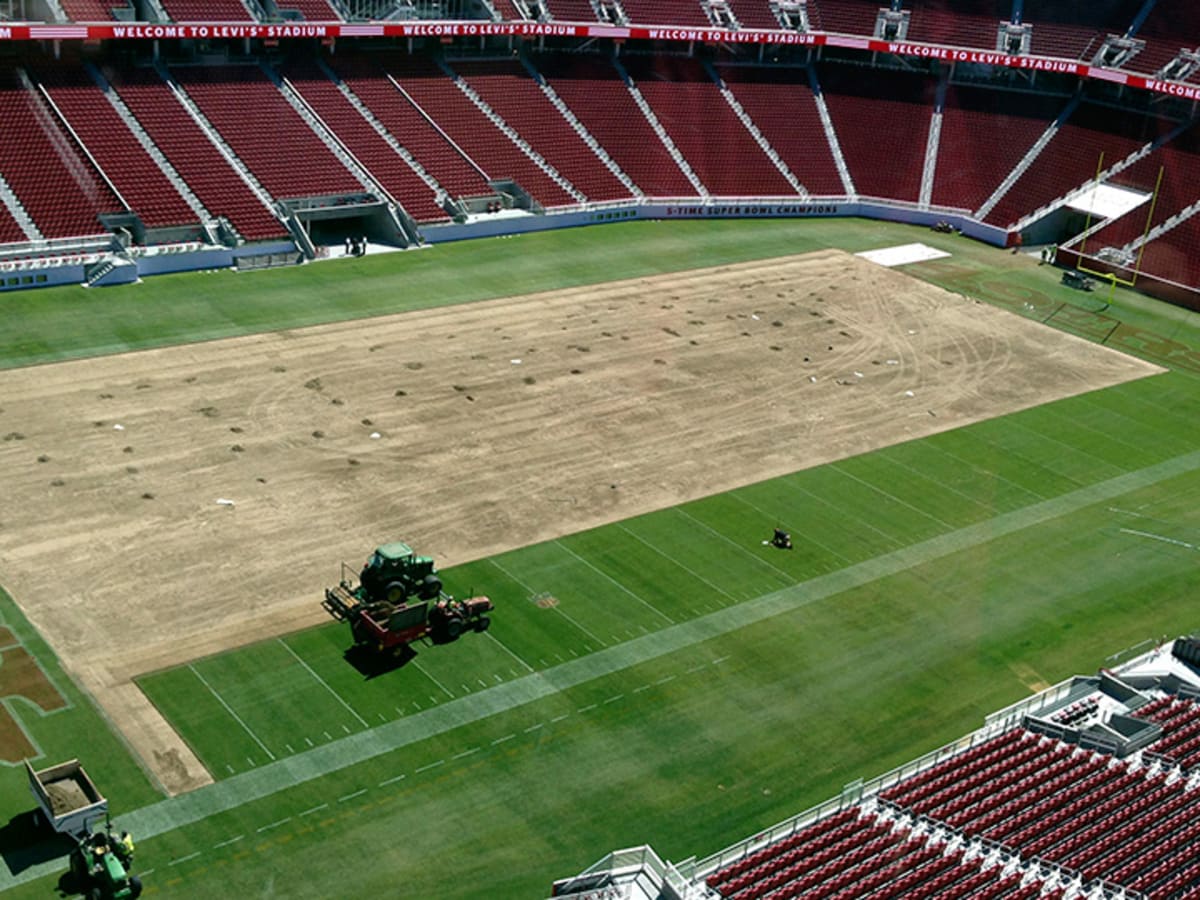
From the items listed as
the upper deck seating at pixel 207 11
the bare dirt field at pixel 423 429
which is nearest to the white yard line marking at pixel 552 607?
the bare dirt field at pixel 423 429

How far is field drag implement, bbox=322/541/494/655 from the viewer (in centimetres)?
3662

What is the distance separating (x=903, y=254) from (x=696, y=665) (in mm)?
45971

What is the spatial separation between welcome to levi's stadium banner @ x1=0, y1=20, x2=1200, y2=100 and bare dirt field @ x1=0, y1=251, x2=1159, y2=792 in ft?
78.2

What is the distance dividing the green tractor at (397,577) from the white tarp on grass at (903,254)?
45.3m

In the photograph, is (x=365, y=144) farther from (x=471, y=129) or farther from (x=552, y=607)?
(x=552, y=607)

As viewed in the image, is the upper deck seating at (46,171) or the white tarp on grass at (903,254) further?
the white tarp on grass at (903,254)

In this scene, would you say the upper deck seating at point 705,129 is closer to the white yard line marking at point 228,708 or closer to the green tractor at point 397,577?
the green tractor at point 397,577

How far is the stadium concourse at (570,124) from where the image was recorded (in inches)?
2672

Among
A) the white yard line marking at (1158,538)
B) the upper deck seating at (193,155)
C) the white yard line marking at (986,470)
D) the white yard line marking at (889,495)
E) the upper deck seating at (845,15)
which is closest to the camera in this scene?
the white yard line marking at (1158,538)

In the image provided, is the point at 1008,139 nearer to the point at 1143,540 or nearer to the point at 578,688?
the point at 1143,540

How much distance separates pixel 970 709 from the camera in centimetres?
3725

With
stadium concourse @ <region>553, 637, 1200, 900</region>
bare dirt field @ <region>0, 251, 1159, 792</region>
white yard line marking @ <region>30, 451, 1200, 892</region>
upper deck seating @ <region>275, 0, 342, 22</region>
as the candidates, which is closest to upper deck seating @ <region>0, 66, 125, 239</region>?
bare dirt field @ <region>0, 251, 1159, 792</region>

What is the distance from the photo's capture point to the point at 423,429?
5022cm

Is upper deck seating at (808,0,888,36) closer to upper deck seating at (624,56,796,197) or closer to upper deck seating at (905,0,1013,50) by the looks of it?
upper deck seating at (905,0,1013,50)
